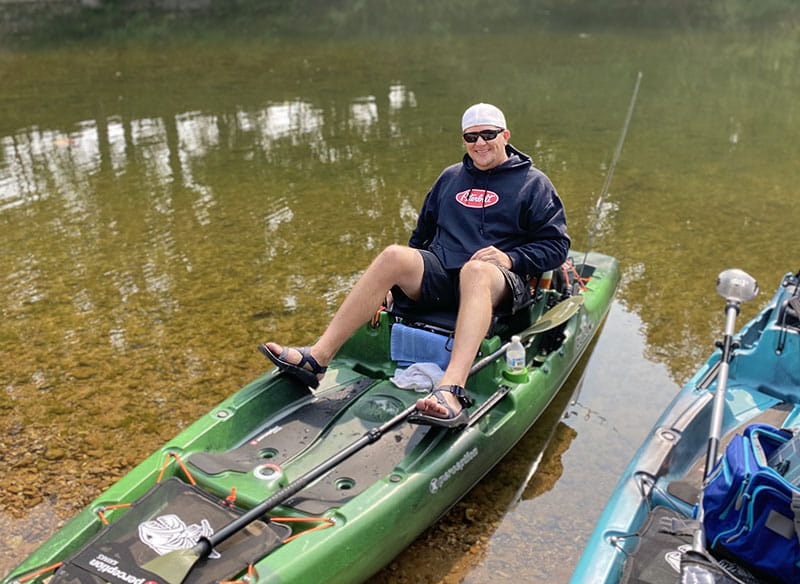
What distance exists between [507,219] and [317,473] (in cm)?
220

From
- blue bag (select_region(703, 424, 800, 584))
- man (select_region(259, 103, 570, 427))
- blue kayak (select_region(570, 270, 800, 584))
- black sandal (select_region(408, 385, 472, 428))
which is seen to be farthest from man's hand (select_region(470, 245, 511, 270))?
blue bag (select_region(703, 424, 800, 584))

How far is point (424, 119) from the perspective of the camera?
13.9 metres

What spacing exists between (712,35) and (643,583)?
24735 mm

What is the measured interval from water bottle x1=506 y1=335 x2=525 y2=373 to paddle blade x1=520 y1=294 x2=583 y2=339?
0.24m

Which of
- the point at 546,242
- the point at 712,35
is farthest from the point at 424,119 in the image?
the point at 712,35

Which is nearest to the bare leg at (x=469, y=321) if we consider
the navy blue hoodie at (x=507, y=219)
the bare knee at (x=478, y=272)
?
the bare knee at (x=478, y=272)

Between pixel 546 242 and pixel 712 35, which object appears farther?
pixel 712 35

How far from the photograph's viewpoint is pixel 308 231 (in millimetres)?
8828

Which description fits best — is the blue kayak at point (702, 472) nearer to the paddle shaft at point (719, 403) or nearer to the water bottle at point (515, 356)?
the paddle shaft at point (719, 403)

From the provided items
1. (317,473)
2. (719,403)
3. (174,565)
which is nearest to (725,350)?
(719,403)

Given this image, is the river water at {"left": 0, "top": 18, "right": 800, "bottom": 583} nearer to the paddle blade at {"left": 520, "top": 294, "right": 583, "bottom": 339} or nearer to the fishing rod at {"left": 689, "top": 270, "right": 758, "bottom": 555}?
the paddle blade at {"left": 520, "top": 294, "right": 583, "bottom": 339}

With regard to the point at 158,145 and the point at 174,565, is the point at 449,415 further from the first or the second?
the point at 158,145

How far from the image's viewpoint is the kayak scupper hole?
397 centimetres

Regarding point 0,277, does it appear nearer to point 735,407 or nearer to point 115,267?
point 115,267
